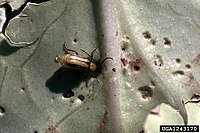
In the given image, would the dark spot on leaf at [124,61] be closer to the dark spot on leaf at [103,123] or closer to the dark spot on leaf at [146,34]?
the dark spot on leaf at [146,34]

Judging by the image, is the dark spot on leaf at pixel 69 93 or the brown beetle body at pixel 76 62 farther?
the dark spot on leaf at pixel 69 93

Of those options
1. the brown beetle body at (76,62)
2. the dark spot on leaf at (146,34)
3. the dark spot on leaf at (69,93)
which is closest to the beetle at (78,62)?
the brown beetle body at (76,62)

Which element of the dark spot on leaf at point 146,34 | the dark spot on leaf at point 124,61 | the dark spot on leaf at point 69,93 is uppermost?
the dark spot on leaf at point 146,34

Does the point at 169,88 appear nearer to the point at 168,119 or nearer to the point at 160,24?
the point at 168,119

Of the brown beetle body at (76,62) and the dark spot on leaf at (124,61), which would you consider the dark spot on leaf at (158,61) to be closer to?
the dark spot on leaf at (124,61)

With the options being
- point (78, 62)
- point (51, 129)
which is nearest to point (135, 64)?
point (78, 62)

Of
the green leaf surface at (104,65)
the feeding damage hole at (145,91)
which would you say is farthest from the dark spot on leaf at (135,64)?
the feeding damage hole at (145,91)

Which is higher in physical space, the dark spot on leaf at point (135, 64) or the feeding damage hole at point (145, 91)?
the dark spot on leaf at point (135, 64)
